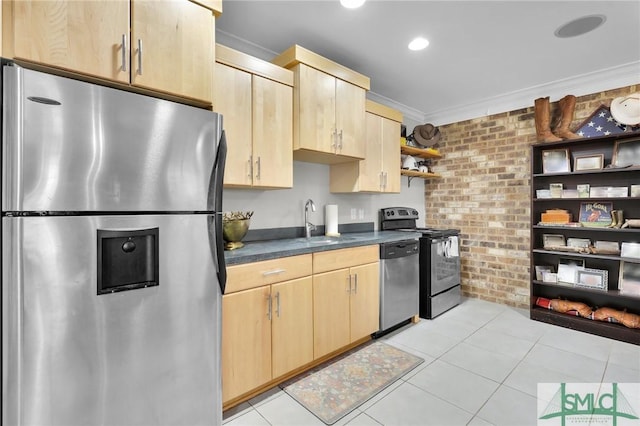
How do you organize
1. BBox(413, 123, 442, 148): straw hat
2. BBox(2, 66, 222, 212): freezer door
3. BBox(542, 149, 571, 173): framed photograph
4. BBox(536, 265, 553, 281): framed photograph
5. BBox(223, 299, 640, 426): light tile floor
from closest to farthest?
1. BBox(2, 66, 222, 212): freezer door
2. BBox(223, 299, 640, 426): light tile floor
3. BBox(542, 149, 571, 173): framed photograph
4. BBox(536, 265, 553, 281): framed photograph
5. BBox(413, 123, 442, 148): straw hat

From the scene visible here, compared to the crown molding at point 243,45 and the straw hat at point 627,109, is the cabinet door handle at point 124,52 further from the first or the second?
the straw hat at point 627,109

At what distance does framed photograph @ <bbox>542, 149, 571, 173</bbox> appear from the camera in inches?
122

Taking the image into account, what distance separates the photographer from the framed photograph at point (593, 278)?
2.87 m

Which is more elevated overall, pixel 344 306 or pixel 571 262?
pixel 571 262

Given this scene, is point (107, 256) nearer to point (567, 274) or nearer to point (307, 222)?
point (307, 222)

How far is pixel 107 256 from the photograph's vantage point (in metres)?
1.19

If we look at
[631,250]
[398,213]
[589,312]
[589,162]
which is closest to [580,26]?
[589,162]

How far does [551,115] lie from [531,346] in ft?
8.03

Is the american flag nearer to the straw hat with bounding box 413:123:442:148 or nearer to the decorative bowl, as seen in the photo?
the straw hat with bounding box 413:123:442:148

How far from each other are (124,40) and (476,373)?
2939mm

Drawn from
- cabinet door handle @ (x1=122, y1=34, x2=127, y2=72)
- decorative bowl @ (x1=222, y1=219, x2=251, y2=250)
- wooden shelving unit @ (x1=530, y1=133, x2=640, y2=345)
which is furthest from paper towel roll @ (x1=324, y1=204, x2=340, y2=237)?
wooden shelving unit @ (x1=530, y1=133, x2=640, y2=345)

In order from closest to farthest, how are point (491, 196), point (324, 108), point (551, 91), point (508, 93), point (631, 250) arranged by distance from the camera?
1. point (324, 108)
2. point (631, 250)
3. point (551, 91)
4. point (508, 93)
5. point (491, 196)

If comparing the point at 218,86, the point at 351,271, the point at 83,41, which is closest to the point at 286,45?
the point at 218,86

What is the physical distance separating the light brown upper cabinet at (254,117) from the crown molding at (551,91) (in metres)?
2.71
